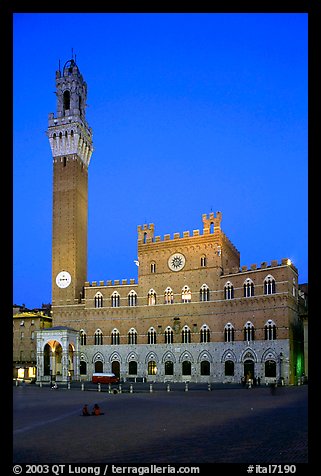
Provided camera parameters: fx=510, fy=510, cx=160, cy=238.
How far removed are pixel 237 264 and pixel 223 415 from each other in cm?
3944

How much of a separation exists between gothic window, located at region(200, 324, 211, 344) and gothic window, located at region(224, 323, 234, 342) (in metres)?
1.92

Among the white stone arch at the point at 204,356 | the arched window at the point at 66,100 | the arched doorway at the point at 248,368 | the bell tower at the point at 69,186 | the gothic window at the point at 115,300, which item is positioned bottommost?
the arched doorway at the point at 248,368

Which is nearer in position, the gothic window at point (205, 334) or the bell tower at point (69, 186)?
the gothic window at point (205, 334)

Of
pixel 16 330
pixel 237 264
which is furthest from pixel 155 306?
pixel 16 330

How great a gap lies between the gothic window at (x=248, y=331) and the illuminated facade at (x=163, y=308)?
0.10m

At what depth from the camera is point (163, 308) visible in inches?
2188

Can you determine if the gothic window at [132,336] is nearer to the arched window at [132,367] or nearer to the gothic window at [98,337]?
the arched window at [132,367]

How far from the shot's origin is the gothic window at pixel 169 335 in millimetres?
54625

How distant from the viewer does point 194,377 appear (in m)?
52.3

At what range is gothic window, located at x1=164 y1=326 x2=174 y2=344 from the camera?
5462 centimetres

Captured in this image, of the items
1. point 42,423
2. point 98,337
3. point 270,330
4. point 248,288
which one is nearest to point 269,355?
point 270,330

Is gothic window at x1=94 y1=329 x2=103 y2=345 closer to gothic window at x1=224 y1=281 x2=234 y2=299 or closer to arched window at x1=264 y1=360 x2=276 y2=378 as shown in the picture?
gothic window at x1=224 y1=281 x2=234 y2=299

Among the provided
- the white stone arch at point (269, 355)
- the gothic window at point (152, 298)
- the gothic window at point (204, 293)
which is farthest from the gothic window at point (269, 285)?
the gothic window at point (152, 298)
